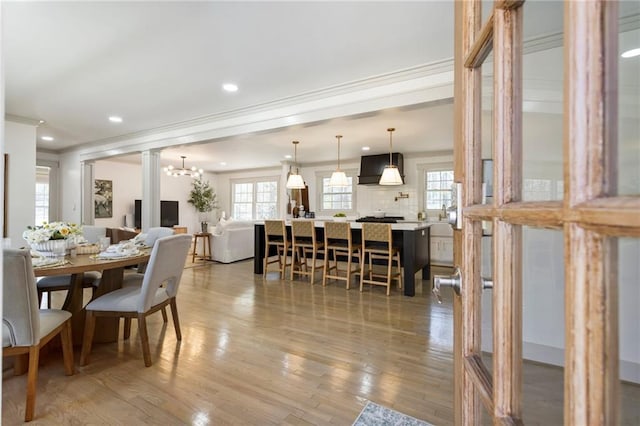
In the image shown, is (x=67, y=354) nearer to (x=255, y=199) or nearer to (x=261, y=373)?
(x=261, y=373)

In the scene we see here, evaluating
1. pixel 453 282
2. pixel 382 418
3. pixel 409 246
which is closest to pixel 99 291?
pixel 382 418

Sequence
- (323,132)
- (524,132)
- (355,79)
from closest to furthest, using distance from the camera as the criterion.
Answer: (524,132), (355,79), (323,132)

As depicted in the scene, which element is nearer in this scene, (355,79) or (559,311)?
(559,311)

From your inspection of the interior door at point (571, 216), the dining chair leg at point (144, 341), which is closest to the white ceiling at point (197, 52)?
the interior door at point (571, 216)

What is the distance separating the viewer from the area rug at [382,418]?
1638mm

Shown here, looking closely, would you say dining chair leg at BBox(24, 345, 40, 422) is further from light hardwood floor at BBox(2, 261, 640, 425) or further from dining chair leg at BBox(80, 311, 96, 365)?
dining chair leg at BBox(80, 311, 96, 365)

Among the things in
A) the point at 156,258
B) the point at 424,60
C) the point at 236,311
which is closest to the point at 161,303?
the point at 156,258

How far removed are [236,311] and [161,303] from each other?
1.08 meters

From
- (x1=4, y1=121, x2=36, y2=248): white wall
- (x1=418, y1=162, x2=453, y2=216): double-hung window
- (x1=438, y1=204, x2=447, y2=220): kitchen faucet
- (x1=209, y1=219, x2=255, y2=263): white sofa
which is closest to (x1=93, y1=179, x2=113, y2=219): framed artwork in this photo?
(x1=4, y1=121, x2=36, y2=248): white wall

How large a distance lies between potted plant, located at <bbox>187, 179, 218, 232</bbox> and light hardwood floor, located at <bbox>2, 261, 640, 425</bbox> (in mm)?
6817

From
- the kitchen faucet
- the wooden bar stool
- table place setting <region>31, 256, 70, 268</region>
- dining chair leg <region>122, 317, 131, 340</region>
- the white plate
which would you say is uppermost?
the kitchen faucet

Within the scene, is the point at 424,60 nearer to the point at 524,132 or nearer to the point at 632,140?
the point at 524,132

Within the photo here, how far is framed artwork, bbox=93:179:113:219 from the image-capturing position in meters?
7.65

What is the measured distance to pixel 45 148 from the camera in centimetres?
641
